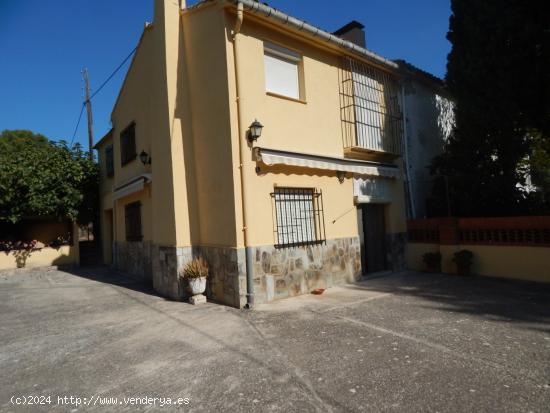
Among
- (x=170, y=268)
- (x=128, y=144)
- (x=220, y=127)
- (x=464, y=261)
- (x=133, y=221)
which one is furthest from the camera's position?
(x=128, y=144)

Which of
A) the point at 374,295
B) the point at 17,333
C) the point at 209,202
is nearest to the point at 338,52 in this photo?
the point at 209,202

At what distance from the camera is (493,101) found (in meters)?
10.8

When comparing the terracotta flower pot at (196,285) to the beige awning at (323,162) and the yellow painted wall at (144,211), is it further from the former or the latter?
the beige awning at (323,162)

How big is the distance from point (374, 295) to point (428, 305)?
1.55 meters

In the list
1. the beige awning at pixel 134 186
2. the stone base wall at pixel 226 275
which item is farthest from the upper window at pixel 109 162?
the stone base wall at pixel 226 275

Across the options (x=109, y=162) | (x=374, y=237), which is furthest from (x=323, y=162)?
(x=109, y=162)

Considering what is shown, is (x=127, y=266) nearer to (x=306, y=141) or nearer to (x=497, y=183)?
(x=306, y=141)

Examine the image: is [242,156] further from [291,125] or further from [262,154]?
[291,125]

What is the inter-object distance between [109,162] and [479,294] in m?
17.4

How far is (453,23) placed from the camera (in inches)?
477

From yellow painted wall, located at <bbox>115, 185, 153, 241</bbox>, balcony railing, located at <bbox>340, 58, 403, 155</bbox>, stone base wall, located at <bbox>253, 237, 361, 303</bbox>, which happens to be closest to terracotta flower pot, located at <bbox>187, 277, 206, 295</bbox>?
stone base wall, located at <bbox>253, 237, 361, 303</bbox>

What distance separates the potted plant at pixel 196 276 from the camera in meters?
9.16

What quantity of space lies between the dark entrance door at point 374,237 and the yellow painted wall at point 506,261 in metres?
1.81

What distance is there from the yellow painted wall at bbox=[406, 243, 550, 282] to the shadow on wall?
351 mm
